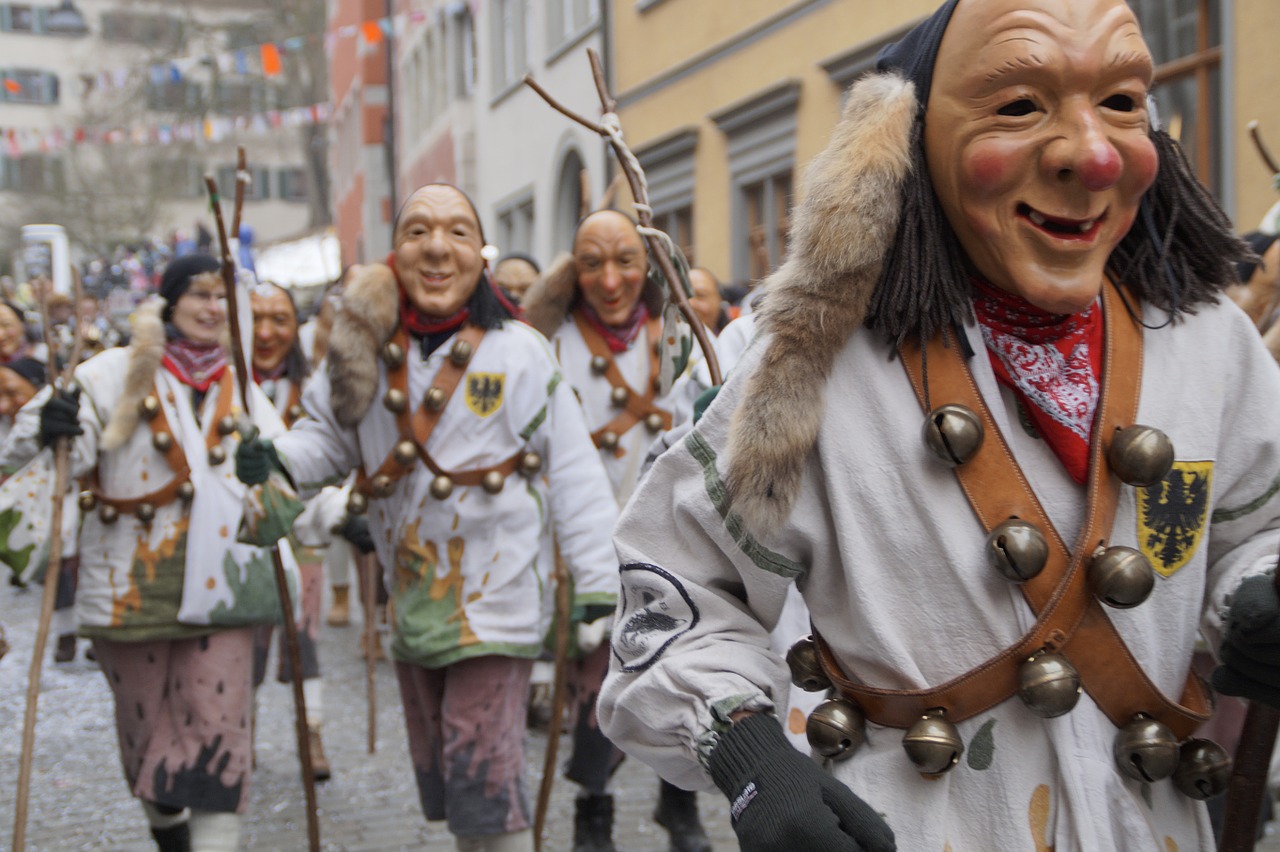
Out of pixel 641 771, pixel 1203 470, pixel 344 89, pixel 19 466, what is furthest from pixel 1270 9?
pixel 344 89

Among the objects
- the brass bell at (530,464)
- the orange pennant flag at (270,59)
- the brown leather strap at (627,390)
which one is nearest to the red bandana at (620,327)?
the brown leather strap at (627,390)

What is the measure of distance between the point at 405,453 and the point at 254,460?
421mm

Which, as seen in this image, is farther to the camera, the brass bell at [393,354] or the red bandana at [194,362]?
the red bandana at [194,362]

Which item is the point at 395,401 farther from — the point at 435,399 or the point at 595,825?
the point at 595,825

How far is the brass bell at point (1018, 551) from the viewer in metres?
2.10

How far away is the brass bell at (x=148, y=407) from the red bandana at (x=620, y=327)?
5.91 ft

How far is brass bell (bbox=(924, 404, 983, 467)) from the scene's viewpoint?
6.98ft

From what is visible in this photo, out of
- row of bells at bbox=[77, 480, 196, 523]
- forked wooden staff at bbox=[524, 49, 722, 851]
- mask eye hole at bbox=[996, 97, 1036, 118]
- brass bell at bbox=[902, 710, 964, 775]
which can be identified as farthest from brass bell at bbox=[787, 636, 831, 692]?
row of bells at bbox=[77, 480, 196, 523]

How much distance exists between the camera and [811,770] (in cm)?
204

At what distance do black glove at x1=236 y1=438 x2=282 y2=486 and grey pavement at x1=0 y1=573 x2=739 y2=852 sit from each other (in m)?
1.77

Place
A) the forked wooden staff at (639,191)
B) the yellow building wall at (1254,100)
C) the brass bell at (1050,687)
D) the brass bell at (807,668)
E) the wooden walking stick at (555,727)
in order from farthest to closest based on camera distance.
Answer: the yellow building wall at (1254,100), the wooden walking stick at (555,727), the forked wooden staff at (639,191), the brass bell at (807,668), the brass bell at (1050,687)

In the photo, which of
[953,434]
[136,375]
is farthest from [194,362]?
[953,434]

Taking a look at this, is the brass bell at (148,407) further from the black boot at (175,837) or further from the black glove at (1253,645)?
the black glove at (1253,645)

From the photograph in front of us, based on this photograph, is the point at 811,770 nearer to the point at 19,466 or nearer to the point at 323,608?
the point at 19,466
